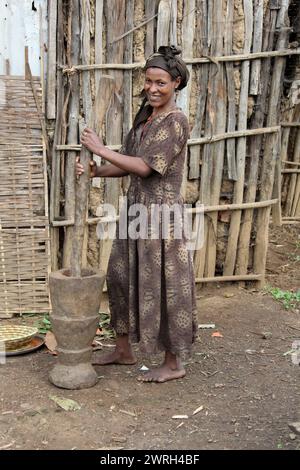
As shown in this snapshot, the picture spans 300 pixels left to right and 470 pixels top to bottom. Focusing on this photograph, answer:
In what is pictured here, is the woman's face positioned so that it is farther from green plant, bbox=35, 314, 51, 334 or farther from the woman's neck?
green plant, bbox=35, 314, 51, 334

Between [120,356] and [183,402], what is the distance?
0.58m

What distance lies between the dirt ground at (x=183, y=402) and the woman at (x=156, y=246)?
0.23 metres

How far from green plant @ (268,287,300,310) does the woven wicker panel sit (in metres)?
1.91

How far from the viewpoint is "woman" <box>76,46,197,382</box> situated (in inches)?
125

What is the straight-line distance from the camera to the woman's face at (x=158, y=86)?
3160mm

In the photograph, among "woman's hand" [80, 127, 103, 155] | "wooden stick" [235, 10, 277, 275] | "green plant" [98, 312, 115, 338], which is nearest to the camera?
"woman's hand" [80, 127, 103, 155]

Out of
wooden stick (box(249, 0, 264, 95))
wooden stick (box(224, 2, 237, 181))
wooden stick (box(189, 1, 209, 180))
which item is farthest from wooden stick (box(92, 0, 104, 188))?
wooden stick (box(249, 0, 264, 95))

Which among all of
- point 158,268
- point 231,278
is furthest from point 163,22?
point 231,278

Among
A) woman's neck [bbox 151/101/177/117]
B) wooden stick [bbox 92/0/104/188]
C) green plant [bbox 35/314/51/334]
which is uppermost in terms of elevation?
wooden stick [bbox 92/0/104/188]

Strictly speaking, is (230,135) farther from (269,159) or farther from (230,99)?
(269,159)

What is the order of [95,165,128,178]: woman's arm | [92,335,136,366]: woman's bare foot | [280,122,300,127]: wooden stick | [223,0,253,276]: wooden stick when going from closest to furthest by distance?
[95,165,128,178]: woman's arm, [92,335,136,366]: woman's bare foot, [223,0,253,276]: wooden stick, [280,122,300,127]: wooden stick

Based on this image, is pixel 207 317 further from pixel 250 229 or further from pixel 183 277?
pixel 183 277

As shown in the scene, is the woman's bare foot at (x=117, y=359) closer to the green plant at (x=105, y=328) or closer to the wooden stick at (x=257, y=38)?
the green plant at (x=105, y=328)

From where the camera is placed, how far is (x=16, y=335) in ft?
13.0
